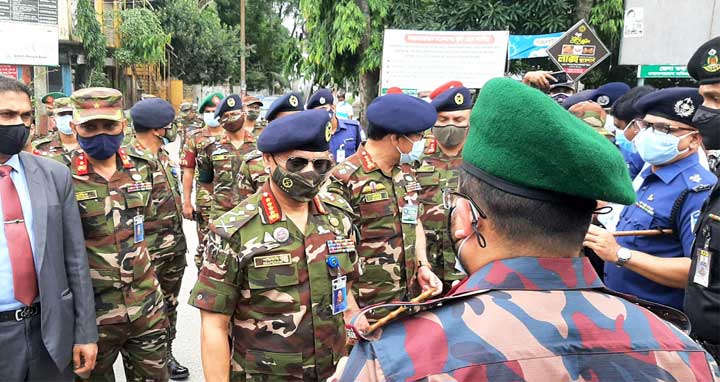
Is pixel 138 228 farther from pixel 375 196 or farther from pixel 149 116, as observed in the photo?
pixel 149 116

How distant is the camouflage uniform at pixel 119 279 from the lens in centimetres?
315

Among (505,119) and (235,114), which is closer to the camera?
(505,119)

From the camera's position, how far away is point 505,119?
46.2 inches

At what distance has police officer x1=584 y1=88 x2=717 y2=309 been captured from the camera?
272 centimetres

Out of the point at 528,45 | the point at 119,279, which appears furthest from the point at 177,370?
the point at 528,45

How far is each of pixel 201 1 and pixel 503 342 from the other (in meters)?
39.1

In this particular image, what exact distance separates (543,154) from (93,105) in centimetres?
283

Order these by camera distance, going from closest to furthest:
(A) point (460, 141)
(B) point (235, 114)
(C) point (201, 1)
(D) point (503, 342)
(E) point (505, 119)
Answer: (D) point (503, 342)
(E) point (505, 119)
(A) point (460, 141)
(B) point (235, 114)
(C) point (201, 1)

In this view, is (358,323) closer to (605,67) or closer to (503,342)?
(503,342)

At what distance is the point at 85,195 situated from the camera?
3.18 m

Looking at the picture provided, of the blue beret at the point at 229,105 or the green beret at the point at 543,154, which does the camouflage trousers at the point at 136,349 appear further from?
the blue beret at the point at 229,105

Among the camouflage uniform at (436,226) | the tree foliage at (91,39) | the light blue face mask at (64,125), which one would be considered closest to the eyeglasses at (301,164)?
the camouflage uniform at (436,226)

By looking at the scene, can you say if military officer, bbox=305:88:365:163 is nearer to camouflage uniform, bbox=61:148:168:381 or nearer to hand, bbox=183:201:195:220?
hand, bbox=183:201:195:220

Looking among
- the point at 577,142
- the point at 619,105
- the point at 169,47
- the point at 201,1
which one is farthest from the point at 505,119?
the point at 201,1
